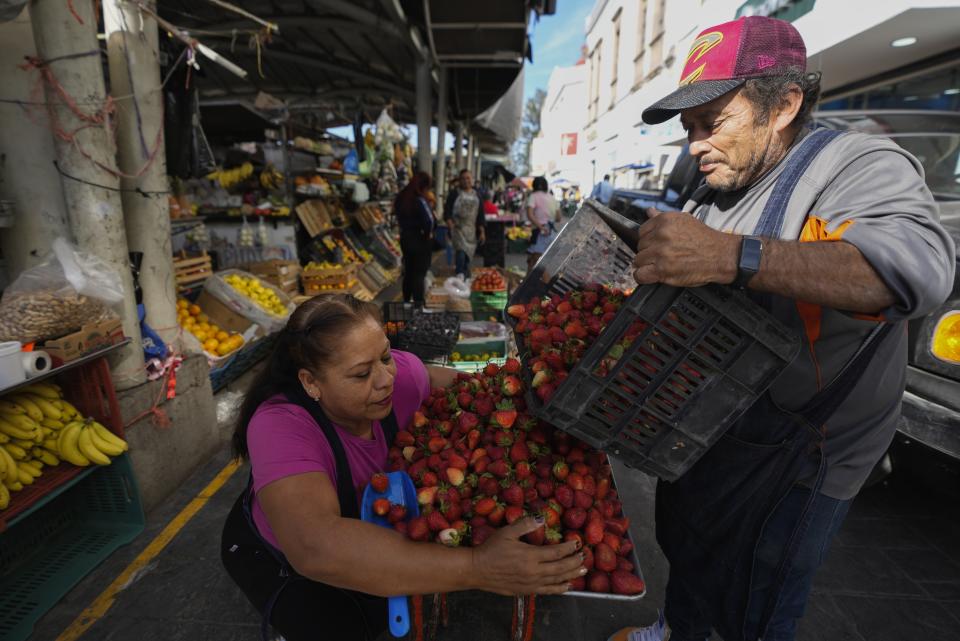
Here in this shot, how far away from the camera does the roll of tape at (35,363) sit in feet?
7.63

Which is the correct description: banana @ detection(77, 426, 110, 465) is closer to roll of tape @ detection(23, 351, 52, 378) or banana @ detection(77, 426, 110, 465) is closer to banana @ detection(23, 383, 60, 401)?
banana @ detection(23, 383, 60, 401)

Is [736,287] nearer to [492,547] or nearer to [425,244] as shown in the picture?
[492,547]

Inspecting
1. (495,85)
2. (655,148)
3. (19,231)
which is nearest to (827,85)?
(655,148)

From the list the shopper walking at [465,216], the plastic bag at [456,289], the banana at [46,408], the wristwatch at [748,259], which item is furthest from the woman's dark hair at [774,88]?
the shopper walking at [465,216]

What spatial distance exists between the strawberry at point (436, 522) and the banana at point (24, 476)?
8.23 ft

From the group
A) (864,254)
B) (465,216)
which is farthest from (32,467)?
(465,216)

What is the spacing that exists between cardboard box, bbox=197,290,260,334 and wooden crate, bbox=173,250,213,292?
9.4 inches

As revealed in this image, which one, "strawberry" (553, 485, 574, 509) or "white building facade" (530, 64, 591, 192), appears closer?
"strawberry" (553, 485, 574, 509)

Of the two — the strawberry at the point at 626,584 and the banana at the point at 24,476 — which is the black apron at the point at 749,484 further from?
the banana at the point at 24,476

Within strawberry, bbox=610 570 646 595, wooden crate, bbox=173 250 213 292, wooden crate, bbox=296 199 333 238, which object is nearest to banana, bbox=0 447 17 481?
strawberry, bbox=610 570 646 595

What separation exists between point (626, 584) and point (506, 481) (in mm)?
462

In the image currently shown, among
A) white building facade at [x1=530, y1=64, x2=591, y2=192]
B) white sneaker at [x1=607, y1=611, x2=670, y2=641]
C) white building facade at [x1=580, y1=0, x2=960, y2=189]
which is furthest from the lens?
white building facade at [x1=530, y1=64, x2=591, y2=192]

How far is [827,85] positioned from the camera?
11.3 metres

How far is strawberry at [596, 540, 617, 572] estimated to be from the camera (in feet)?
4.68
